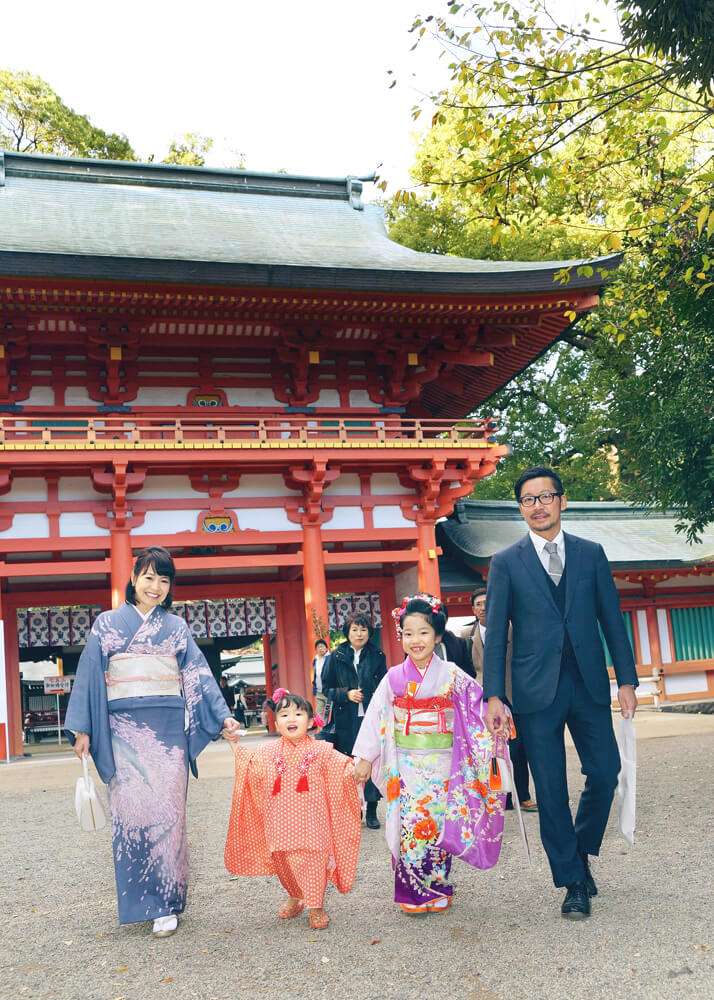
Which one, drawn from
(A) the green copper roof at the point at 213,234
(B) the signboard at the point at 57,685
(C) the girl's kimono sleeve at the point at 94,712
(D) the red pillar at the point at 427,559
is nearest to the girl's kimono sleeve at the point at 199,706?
(C) the girl's kimono sleeve at the point at 94,712

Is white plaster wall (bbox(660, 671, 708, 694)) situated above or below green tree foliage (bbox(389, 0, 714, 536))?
below

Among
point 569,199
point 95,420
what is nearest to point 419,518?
point 95,420

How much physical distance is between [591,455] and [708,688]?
7.69 meters

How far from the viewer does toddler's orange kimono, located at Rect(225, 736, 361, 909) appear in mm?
4102

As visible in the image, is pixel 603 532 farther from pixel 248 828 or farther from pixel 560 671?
pixel 248 828

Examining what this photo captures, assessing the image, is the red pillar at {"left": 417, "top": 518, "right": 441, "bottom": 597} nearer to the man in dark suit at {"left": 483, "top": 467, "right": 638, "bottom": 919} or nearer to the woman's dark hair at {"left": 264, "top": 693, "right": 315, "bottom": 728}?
the woman's dark hair at {"left": 264, "top": 693, "right": 315, "bottom": 728}

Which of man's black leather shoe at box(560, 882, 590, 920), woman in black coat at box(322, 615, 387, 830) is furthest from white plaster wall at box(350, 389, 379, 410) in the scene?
man's black leather shoe at box(560, 882, 590, 920)

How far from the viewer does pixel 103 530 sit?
13156 mm

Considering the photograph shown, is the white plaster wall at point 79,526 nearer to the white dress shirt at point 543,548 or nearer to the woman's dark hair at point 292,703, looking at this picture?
the woman's dark hair at point 292,703

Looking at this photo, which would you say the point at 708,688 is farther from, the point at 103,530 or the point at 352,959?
the point at 352,959

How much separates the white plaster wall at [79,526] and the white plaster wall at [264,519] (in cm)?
198

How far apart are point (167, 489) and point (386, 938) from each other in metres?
10.4

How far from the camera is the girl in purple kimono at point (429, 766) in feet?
13.5

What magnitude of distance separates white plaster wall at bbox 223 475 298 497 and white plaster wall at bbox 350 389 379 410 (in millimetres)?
1949
